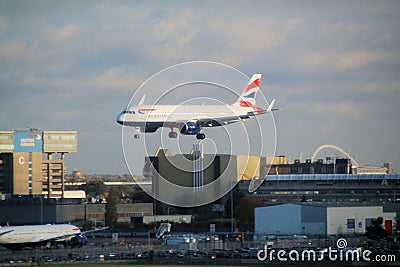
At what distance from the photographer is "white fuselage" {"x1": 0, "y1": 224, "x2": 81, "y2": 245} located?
95.3 meters

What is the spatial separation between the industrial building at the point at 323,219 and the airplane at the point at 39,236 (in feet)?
72.0

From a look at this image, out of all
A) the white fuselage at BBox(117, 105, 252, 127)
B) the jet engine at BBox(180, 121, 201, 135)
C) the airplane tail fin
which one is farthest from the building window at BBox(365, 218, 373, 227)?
the airplane tail fin

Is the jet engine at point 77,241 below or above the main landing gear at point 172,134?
below

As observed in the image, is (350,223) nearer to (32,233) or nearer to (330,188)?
(32,233)

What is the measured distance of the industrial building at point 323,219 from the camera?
3999 inches

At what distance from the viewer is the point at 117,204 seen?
148 m

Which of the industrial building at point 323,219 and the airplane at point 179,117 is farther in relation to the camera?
the airplane at point 179,117

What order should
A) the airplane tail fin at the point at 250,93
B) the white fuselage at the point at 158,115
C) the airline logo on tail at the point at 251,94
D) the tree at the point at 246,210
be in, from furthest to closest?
the tree at the point at 246,210, the airplane tail fin at the point at 250,93, the airline logo on tail at the point at 251,94, the white fuselage at the point at 158,115

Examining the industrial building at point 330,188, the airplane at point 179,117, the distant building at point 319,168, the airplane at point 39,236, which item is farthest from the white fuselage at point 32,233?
the distant building at point 319,168

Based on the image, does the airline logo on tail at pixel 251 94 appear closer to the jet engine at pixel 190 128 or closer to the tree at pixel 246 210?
the jet engine at pixel 190 128

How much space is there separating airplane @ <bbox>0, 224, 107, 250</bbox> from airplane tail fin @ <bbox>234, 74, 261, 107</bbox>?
30378 millimetres

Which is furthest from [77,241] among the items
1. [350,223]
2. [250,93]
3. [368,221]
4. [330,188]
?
[330,188]

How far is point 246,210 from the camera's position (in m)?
133

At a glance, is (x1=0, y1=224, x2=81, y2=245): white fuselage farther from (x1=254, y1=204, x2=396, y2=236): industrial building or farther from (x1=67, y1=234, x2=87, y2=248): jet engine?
(x1=254, y1=204, x2=396, y2=236): industrial building
